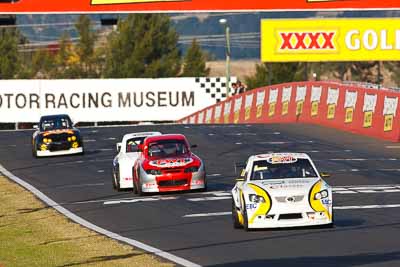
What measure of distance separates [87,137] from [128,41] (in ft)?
175

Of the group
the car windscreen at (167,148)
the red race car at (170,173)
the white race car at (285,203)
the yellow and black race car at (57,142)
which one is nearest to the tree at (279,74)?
the yellow and black race car at (57,142)

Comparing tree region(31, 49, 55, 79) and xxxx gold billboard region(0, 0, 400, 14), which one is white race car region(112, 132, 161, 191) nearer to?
xxxx gold billboard region(0, 0, 400, 14)

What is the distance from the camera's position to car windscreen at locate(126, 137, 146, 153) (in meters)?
30.2

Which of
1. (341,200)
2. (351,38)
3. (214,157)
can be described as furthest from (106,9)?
(351,38)

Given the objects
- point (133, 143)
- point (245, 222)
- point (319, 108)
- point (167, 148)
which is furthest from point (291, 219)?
point (319, 108)

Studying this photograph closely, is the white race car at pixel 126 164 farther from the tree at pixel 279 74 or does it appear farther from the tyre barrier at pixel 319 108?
the tree at pixel 279 74

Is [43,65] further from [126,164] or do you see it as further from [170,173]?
[170,173]

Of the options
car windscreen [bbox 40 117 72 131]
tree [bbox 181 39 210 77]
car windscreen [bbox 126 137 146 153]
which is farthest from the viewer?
tree [bbox 181 39 210 77]

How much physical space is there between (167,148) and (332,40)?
4881 centimetres

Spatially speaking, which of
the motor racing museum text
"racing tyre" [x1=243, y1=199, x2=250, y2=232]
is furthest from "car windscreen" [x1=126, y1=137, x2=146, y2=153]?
the motor racing museum text

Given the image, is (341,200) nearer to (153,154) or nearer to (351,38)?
(153,154)

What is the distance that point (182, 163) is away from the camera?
27312 millimetres

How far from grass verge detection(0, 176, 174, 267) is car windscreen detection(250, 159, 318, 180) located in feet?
9.14

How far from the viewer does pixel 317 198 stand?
19.5 meters
